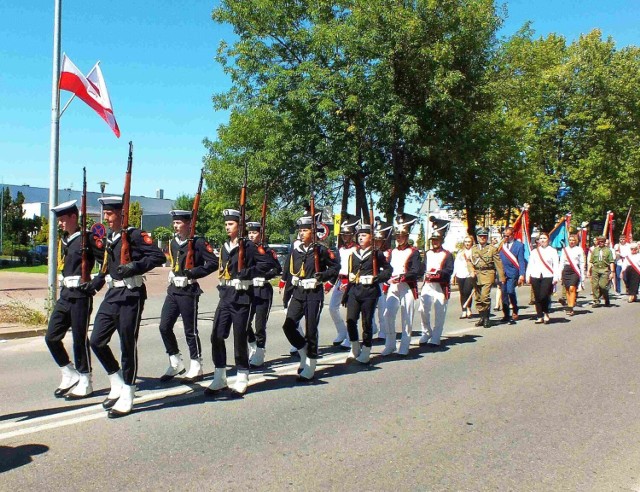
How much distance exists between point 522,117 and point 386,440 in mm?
32410

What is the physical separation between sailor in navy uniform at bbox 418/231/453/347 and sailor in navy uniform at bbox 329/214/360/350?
1286mm

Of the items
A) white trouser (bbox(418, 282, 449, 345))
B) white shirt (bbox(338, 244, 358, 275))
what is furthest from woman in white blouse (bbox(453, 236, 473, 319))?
white shirt (bbox(338, 244, 358, 275))

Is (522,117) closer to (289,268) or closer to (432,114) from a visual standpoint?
(432,114)

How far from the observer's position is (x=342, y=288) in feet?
33.3

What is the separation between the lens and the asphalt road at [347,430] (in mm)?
4578

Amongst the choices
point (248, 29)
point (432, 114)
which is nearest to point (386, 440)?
point (432, 114)

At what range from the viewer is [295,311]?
25.4 ft

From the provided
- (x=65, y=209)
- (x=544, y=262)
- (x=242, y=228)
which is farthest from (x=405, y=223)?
(x=65, y=209)

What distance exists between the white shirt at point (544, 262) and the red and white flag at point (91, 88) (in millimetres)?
9071

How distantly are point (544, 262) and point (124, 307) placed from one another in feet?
32.6

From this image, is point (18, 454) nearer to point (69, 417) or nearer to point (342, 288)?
point (69, 417)

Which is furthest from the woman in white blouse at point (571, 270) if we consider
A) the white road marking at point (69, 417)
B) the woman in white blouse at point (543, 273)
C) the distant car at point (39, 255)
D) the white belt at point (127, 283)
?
the distant car at point (39, 255)

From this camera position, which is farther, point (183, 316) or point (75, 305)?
point (183, 316)

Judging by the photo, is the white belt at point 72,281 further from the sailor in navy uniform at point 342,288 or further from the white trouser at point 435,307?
the white trouser at point 435,307
